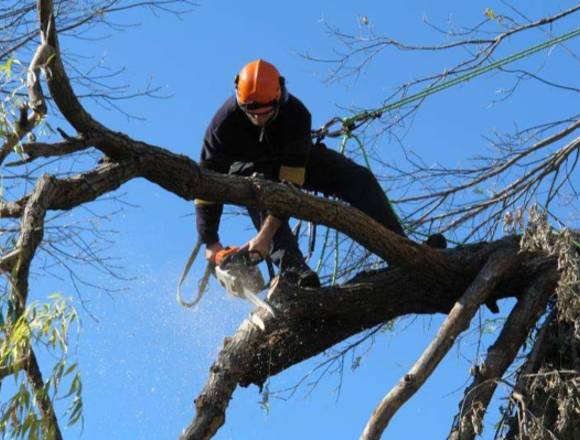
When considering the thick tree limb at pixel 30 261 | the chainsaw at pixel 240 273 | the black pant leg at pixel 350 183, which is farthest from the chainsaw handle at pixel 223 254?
the thick tree limb at pixel 30 261

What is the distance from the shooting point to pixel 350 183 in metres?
7.71

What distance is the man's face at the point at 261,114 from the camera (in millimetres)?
7164

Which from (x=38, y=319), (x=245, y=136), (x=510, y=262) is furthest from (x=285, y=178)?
(x=38, y=319)

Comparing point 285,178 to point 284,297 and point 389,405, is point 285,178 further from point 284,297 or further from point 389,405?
point 389,405

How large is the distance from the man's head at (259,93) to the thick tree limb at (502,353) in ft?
5.89

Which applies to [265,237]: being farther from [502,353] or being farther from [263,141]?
[502,353]

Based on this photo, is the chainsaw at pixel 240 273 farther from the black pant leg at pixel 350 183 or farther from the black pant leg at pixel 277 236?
the black pant leg at pixel 350 183

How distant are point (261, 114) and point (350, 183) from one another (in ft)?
2.73

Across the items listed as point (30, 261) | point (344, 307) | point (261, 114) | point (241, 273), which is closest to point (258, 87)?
point (261, 114)

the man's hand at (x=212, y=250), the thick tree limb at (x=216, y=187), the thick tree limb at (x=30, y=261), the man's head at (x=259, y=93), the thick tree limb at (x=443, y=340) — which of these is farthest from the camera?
the man's hand at (x=212, y=250)

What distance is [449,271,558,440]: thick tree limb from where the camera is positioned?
6.77 metres

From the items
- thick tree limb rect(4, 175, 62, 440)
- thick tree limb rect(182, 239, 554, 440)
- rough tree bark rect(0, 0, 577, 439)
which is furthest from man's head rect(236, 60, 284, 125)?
thick tree limb rect(4, 175, 62, 440)

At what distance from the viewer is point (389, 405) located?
667cm

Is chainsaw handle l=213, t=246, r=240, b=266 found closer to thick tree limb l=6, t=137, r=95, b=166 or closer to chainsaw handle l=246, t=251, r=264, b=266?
chainsaw handle l=246, t=251, r=264, b=266
